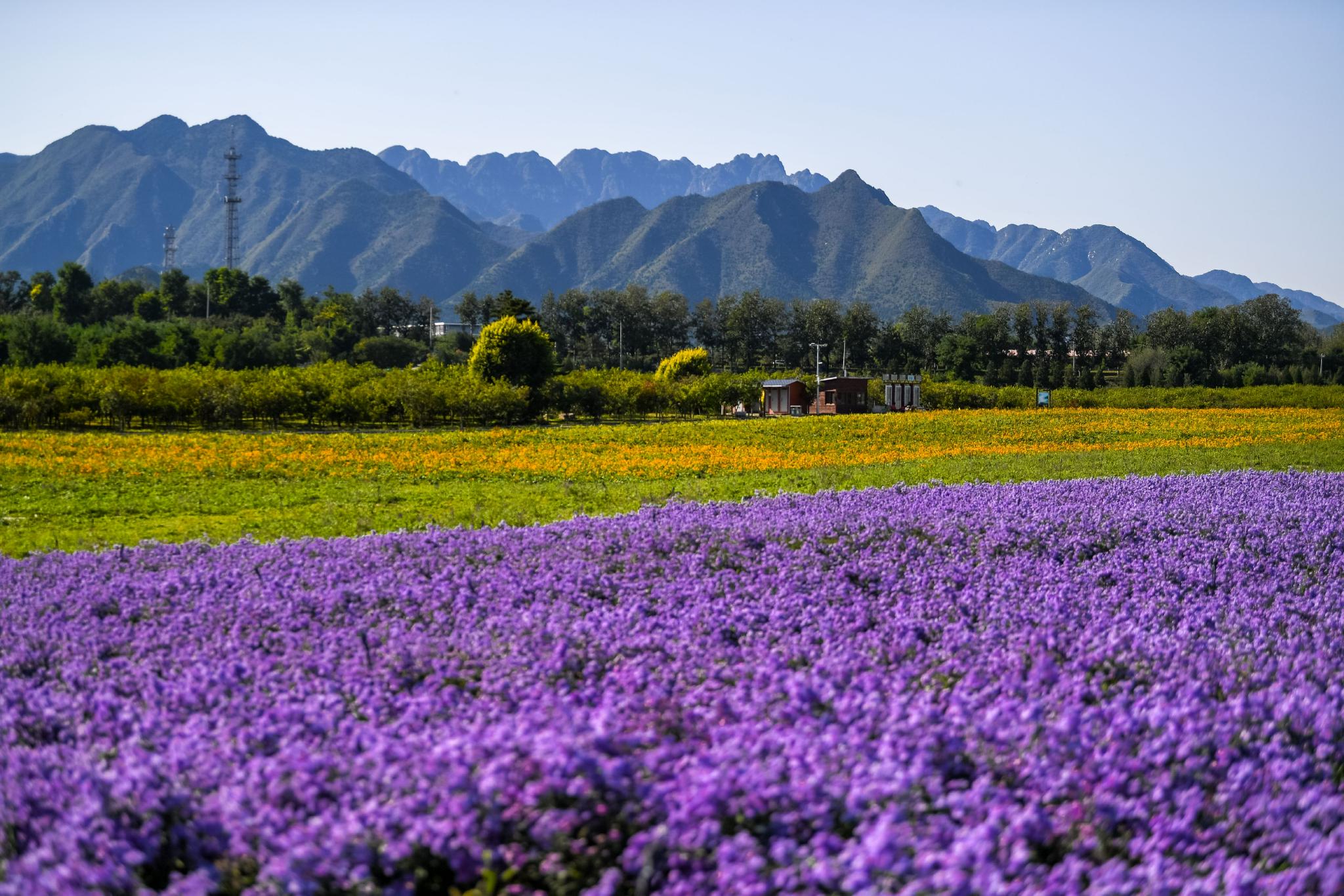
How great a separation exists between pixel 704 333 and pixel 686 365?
39.8 meters

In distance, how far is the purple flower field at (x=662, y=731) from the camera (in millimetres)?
2980

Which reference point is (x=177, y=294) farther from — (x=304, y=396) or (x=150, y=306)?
(x=304, y=396)

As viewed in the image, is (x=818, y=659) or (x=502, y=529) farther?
(x=502, y=529)

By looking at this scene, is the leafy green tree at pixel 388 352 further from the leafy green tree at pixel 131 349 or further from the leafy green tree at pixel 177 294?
the leafy green tree at pixel 177 294

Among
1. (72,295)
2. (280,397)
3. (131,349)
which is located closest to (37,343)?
(131,349)

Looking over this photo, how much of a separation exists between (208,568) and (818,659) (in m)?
4.61

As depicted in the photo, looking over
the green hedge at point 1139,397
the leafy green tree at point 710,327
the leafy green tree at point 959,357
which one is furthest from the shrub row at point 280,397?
the leafy green tree at point 710,327

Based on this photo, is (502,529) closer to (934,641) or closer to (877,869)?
(934,641)

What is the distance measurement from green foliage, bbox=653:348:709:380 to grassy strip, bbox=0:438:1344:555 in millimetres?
43639

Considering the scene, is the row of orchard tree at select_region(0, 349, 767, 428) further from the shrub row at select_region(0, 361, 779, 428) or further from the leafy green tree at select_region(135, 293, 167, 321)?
the leafy green tree at select_region(135, 293, 167, 321)

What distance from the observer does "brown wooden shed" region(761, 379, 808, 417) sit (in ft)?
197

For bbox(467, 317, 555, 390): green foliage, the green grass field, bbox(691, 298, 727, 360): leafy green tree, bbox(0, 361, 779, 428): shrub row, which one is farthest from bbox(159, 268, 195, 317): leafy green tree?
the green grass field

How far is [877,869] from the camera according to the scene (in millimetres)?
2846

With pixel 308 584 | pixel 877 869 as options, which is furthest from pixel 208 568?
pixel 877 869
